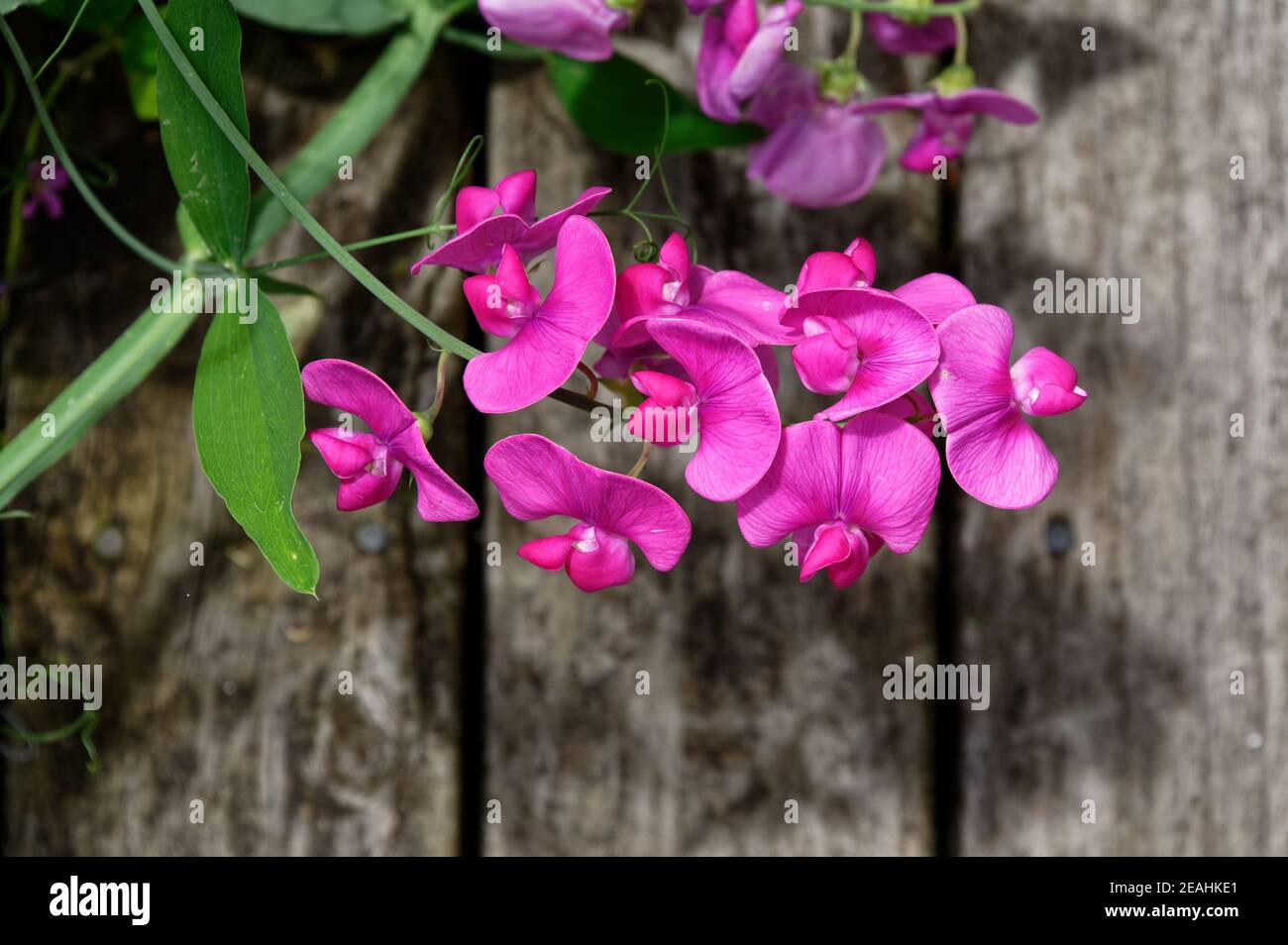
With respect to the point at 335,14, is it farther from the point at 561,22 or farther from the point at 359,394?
the point at 359,394

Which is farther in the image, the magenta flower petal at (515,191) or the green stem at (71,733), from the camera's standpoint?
the green stem at (71,733)

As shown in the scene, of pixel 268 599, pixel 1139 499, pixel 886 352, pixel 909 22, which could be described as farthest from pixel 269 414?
pixel 1139 499

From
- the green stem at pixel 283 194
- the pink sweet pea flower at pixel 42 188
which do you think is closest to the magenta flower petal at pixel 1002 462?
the green stem at pixel 283 194

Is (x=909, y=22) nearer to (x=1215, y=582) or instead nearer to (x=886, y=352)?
(x=886, y=352)

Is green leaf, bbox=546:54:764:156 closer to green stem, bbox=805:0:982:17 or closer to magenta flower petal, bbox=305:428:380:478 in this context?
green stem, bbox=805:0:982:17

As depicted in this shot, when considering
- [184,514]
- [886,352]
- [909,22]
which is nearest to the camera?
[886,352]

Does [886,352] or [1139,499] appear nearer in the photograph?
[886,352]

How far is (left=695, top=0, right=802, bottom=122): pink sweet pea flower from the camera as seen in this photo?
25.4 inches

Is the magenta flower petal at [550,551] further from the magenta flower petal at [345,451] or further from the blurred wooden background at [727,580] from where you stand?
the blurred wooden background at [727,580]

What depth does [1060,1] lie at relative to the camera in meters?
0.90

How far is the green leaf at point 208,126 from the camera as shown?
0.52m

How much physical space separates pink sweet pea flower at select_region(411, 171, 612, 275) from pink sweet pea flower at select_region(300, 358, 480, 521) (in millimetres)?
62

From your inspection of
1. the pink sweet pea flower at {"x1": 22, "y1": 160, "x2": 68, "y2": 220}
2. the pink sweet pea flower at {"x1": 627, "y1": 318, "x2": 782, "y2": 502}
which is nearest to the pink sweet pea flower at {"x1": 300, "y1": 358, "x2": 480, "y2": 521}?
the pink sweet pea flower at {"x1": 627, "y1": 318, "x2": 782, "y2": 502}

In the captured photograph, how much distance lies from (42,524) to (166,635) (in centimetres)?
14
